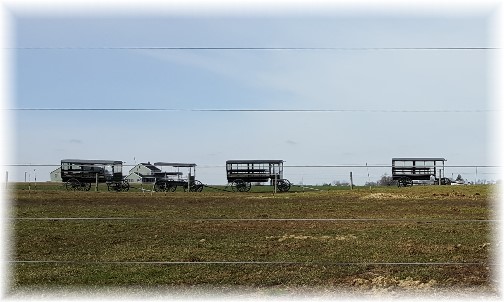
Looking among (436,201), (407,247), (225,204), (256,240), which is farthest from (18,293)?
(436,201)

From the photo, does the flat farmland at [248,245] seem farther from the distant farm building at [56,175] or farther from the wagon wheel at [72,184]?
the distant farm building at [56,175]

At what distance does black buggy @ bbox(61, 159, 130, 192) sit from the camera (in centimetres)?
402

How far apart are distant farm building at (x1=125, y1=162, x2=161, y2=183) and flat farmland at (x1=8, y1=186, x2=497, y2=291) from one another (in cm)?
36

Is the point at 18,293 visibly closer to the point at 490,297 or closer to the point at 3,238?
the point at 3,238

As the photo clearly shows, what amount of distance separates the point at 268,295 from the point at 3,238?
6.81 feet

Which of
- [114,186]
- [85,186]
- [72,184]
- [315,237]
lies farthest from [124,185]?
[315,237]

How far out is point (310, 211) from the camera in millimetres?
9969

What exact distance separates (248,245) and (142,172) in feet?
8.80

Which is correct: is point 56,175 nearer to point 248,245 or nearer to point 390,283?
point 390,283

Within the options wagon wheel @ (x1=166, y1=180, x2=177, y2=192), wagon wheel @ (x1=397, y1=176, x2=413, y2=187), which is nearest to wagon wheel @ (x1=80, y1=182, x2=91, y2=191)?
wagon wheel @ (x1=166, y1=180, x2=177, y2=192)

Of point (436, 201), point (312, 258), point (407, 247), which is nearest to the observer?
point (312, 258)

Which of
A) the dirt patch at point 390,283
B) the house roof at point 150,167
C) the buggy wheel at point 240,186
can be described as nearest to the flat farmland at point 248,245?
the dirt patch at point 390,283

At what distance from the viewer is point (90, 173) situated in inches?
190

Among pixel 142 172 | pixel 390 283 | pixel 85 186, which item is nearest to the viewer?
pixel 142 172
